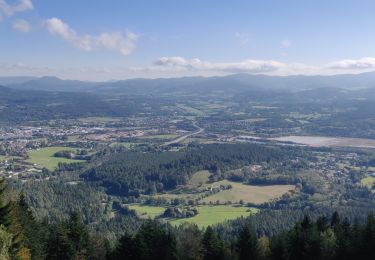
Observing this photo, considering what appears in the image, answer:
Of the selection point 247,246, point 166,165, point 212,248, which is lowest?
point 166,165

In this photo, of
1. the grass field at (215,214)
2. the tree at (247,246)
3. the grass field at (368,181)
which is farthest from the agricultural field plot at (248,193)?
the tree at (247,246)

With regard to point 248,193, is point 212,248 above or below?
above

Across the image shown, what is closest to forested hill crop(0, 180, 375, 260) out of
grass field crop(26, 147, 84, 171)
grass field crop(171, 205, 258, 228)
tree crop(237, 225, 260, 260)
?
tree crop(237, 225, 260, 260)

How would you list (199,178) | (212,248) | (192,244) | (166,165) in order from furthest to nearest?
(166,165)
(199,178)
(212,248)
(192,244)

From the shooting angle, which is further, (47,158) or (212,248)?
(47,158)

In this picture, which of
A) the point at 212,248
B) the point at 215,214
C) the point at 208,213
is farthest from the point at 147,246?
the point at 208,213

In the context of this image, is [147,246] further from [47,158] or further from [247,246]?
[47,158]

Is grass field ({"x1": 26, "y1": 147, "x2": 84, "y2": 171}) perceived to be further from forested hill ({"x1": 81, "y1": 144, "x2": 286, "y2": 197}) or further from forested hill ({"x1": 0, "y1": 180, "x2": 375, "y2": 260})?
forested hill ({"x1": 0, "y1": 180, "x2": 375, "y2": 260})
